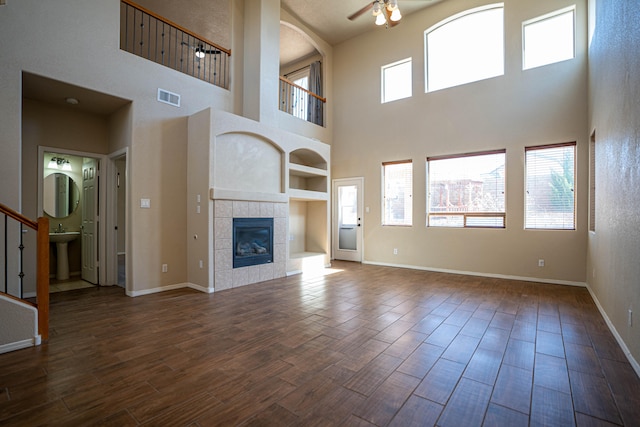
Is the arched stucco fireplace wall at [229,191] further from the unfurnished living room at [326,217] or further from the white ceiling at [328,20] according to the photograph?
the white ceiling at [328,20]

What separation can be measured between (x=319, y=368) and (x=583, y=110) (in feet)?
19.0

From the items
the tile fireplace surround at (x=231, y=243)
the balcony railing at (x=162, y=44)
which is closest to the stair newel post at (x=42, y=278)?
the tile fireplace surround at (x=231, y=243)

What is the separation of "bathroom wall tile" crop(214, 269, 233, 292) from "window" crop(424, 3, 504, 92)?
5492 mm

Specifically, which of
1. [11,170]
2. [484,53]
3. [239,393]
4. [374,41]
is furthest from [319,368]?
[374,41]

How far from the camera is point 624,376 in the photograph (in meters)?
2.22

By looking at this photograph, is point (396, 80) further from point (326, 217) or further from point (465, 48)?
point (326, 217)

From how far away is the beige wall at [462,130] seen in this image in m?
5.05

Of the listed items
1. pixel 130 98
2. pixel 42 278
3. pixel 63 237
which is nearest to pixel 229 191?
pixel 130 98

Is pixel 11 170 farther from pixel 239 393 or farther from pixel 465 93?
pixel 465 93

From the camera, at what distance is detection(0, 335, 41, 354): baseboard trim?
2529 millimetres

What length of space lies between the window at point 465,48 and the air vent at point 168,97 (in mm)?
4951

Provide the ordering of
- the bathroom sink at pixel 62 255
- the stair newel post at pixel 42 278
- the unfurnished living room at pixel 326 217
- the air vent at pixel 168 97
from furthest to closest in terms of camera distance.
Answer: the bathroom sink at pixel 62 255 < the air vent at pixel 168 97 < the stair newel post at pixel 42 278 < the unfurnished living room at pixel 326 217

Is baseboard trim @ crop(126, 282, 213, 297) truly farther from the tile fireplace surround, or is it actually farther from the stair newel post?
the stair newel post

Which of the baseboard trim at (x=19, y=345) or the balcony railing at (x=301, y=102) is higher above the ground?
the balcony railing at (x=301, y=102)
